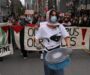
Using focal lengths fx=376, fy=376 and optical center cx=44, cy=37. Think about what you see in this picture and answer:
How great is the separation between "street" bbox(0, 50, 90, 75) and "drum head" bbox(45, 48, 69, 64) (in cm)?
400

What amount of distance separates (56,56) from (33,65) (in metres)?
5.80

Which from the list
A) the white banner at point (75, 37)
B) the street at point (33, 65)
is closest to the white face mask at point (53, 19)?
the street at point (33, 65)

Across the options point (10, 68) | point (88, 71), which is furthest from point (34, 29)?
point (88, 71)

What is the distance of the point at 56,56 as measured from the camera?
6.31 m

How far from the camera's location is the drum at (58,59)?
6211 millimetres

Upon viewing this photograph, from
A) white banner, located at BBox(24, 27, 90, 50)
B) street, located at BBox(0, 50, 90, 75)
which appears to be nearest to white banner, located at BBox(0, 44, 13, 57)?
street, located at BBox(0, 50, 90, 75)

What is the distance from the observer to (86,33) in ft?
47.2

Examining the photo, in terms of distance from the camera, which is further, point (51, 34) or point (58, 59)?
point (51, 34)

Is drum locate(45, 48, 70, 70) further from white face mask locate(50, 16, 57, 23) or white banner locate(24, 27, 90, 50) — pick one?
white banner locate(24, 27, 90, 50)

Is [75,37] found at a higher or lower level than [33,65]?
higher

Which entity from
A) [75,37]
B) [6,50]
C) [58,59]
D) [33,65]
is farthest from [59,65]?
[75,37]

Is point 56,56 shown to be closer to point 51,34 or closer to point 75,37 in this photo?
point 51,34

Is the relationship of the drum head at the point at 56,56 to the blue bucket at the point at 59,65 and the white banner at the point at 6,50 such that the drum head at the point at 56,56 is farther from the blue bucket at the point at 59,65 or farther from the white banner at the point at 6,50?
the white banner at the point at 6,50

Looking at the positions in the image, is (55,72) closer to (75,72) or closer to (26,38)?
(75,72)
